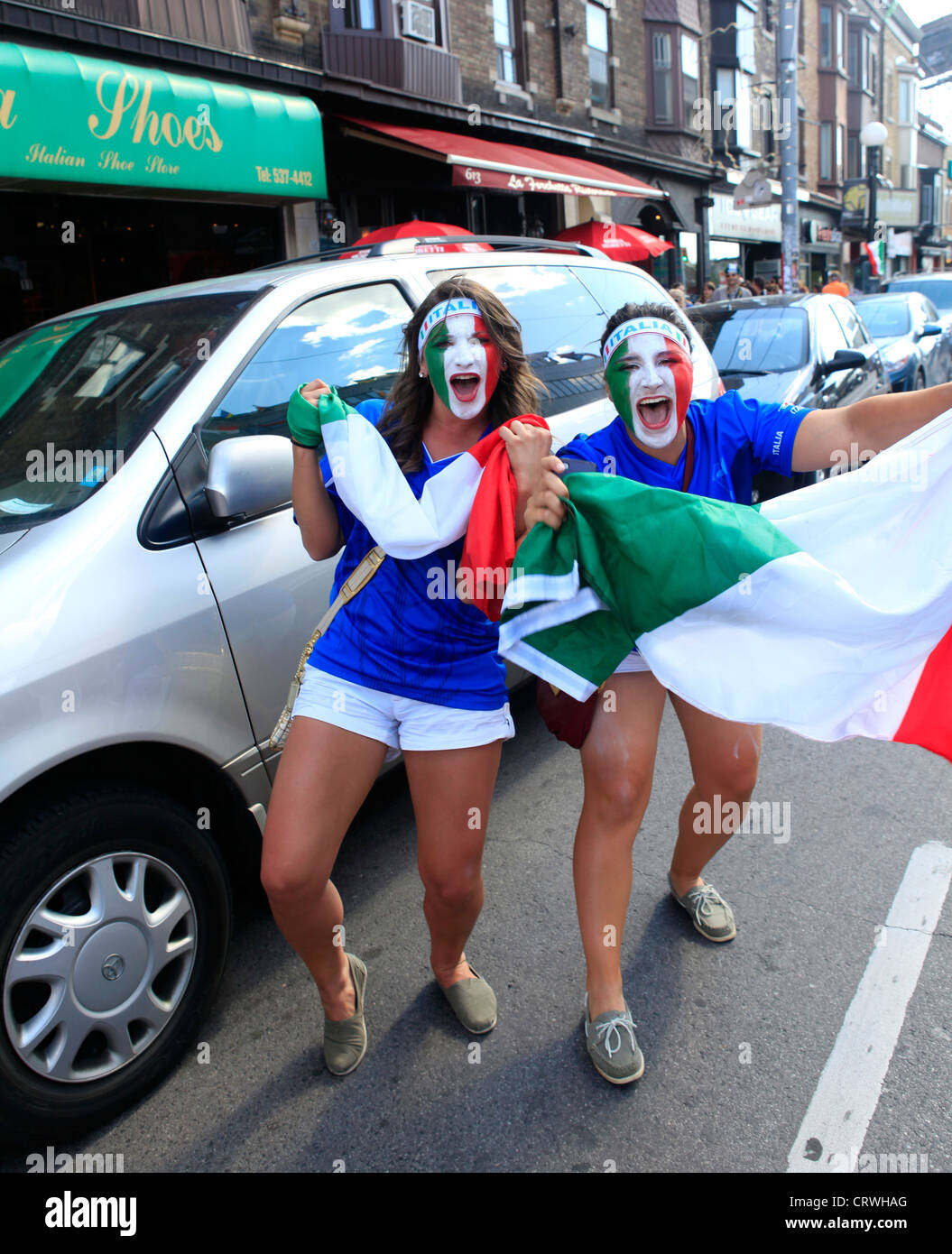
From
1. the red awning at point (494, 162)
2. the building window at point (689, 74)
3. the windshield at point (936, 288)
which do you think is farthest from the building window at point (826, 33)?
the red awning at point (494, 162)

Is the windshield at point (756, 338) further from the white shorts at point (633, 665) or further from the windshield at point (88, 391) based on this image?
the white shorts at point (633, 665)

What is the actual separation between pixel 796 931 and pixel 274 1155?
1649 mm

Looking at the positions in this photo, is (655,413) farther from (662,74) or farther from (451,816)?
(662,74)

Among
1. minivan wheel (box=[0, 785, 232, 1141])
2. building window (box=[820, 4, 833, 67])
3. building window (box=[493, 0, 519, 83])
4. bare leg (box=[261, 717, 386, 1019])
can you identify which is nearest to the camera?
minivan wheel (box=[0, 785, 232, 1141])

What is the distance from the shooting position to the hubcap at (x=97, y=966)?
2.11 meters

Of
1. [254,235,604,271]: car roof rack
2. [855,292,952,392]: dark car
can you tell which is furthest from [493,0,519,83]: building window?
[254,235,604,271]: car roof rack

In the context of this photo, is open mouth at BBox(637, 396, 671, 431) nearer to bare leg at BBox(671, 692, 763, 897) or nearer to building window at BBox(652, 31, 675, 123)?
bare leg at BBox(671, 692, 763, 897)

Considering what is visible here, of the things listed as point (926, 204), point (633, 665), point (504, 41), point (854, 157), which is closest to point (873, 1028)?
point (633, 665)

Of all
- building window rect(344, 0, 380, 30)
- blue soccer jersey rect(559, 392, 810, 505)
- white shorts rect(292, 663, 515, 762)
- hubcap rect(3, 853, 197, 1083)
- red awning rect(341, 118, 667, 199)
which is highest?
building window rect(344, 0, 380, 30)

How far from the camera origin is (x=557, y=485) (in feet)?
6.76

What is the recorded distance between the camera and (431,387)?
238cm

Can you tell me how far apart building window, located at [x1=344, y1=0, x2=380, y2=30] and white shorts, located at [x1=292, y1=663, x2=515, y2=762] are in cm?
1168

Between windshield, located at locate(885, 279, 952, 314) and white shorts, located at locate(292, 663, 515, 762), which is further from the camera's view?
windshield, located at locate(885, 279, 952, 314)

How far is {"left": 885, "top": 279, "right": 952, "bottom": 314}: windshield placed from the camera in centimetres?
1833
